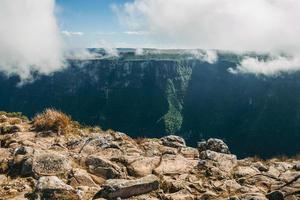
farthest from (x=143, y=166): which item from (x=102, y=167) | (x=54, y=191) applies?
(x=54, y=191)

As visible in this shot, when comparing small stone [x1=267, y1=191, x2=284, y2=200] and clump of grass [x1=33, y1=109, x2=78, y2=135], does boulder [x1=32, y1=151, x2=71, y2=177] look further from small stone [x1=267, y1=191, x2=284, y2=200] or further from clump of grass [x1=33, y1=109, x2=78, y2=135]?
small stone [x1=267, y1=191, x2=284, y2=200]

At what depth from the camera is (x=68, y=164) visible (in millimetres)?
17953

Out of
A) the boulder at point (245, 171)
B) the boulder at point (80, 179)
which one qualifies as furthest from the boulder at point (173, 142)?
the boulder at point (80, 179)

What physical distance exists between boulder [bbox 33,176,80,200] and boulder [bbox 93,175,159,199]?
91cm

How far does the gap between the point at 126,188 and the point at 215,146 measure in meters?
9.04

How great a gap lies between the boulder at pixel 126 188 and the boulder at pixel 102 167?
1156 mm

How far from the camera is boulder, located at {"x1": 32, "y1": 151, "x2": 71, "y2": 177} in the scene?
17.2m

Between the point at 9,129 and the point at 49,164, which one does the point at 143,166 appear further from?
the point at 9,129

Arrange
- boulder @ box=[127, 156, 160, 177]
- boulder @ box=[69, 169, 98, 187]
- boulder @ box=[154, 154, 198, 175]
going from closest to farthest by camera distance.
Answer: boulder @ box=[69, 169, 98, 187] → boulder @ box=[127, 156, 160, 177] → boulder @ box=[154, 154, 198, 175]

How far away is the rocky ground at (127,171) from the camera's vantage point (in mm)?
15859

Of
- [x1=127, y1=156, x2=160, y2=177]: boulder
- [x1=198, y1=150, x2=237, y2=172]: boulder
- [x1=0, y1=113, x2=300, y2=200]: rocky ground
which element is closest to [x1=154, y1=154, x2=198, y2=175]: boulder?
[x1=0, y1=113, x2=300, y2=200]: rocky ground

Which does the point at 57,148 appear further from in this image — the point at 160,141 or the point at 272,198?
the point at 272,198

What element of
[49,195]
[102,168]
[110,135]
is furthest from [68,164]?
[110,135]

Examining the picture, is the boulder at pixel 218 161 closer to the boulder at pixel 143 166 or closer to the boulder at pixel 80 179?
the boulder at pixel 143 166
